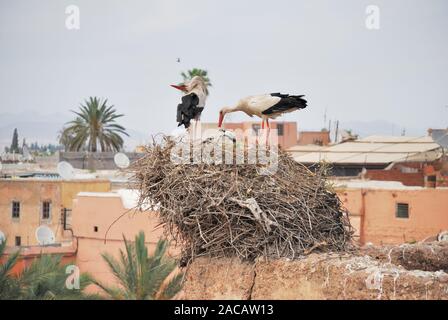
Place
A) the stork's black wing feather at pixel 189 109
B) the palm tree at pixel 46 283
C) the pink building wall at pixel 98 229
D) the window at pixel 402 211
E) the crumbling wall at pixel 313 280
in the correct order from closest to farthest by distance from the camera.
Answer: the crumbling wall at pixel 313 280, the stork's black wing feather at pixel 189 109, the palm tree at pixel 46 283, the pink building wall at pixel 98 229, the window at pixel 402 211

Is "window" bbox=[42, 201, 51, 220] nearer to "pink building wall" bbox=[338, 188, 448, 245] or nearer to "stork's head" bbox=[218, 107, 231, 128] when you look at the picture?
"pink building wall" bbox=[338, 188, 448, 245]

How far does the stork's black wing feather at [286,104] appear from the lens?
8.74 m

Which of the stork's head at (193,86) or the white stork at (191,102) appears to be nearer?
the white stork at (191,102)

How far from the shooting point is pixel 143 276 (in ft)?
56.9

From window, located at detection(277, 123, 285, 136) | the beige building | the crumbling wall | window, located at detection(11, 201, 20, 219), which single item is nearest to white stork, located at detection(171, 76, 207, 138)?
the crumbling wall

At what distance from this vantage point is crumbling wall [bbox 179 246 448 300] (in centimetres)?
674

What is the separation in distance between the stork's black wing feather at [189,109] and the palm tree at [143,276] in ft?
26.4

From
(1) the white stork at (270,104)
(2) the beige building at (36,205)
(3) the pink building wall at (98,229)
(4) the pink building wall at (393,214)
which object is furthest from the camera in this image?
(2) the beige building at (36,205)

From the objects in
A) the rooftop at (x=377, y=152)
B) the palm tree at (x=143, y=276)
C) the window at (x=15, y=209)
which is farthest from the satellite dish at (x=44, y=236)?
the rooftop at (x=377, y=152)

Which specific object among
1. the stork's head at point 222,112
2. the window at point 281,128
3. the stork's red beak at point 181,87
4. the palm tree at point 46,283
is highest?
the window at point 281,128

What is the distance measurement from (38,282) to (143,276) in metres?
2.33

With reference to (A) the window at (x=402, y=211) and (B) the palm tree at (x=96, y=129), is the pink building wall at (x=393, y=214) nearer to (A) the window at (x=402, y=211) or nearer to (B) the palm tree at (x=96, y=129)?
(A) the window at (x=402, y=211)
